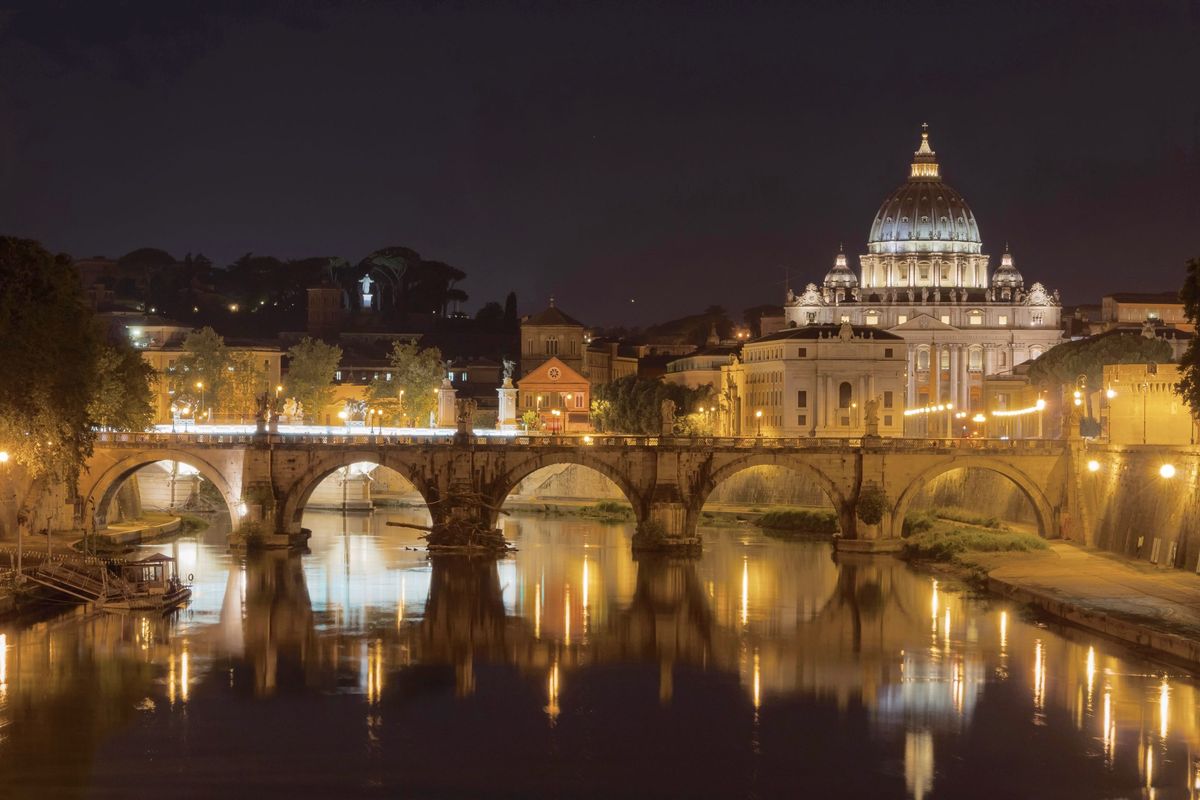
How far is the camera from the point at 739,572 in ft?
197

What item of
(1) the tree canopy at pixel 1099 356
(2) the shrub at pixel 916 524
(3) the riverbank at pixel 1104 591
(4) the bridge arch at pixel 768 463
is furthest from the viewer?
(1) the tree canopy at pixel 1099 356

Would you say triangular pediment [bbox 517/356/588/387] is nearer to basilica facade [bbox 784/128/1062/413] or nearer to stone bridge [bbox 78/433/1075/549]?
basilica facade [bbox 784/128/1062/413]

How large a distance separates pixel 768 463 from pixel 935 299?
98976 millimetres

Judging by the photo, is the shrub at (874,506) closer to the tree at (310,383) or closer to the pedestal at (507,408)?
the pedestal at (507,408)

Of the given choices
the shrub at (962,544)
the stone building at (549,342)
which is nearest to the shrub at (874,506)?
the shrub at (962,544)

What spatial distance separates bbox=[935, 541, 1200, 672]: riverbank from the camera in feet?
139

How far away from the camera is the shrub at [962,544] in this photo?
60.2 meters

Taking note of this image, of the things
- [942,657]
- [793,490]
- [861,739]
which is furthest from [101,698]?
[793,490]

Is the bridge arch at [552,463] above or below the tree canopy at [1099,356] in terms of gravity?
below

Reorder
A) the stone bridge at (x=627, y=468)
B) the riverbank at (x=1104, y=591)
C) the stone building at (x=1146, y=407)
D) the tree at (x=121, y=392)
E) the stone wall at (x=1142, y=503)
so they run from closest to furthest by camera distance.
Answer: the riverbank at (x=1104, y=591)
the stone wall at (x=1142, y=503)
the stone building at (x=1146, y=407)
the stone bridge at (x=627, y=468)
the tree at (x=121, y=392)

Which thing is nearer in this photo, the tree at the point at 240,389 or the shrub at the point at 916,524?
the shrub at the point at 916,524

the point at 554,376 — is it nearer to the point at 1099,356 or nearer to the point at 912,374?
the point at 912,374

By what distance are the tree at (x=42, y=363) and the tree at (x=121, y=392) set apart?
267 inches

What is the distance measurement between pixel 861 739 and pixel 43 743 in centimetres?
1587
